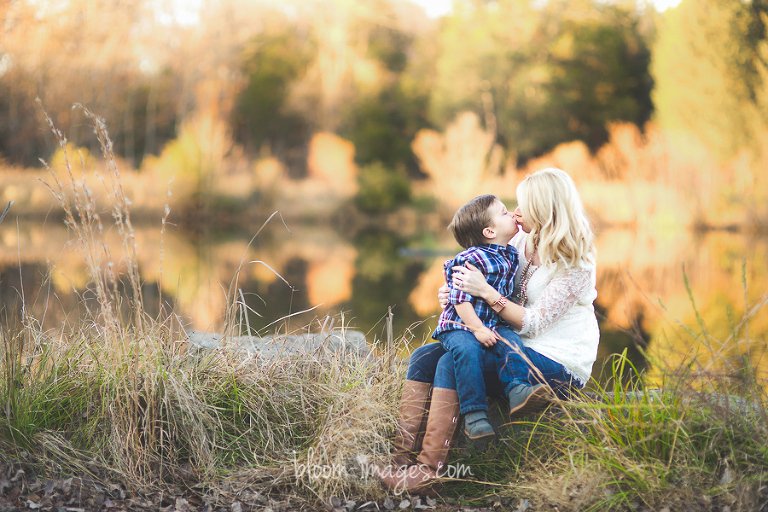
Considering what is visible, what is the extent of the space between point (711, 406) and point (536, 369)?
529 millimetres

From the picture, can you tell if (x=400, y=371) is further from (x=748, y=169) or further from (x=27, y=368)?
(x=748, y=169)

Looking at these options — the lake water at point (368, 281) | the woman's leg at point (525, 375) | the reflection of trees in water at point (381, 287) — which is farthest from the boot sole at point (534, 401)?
→ the reflection of trees in water at point (381, 287)

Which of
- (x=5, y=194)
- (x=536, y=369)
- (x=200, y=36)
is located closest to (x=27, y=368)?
(x=536, y=369)

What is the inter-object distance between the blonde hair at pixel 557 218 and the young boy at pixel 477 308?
0.44ft

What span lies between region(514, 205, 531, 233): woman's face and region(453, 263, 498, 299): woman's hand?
0.28 meters

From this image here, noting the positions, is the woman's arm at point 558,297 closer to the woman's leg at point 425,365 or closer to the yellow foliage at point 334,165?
the woman's leg at point 425,365

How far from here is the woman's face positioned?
2.54m

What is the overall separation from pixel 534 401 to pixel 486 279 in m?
0.50

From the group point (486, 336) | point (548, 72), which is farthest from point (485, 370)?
point (548, 72)

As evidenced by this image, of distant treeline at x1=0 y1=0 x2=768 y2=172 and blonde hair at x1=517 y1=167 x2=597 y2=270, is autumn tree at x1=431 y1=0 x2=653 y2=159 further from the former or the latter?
blonde hair at x1=517 y1=167 x2=597 y2=270

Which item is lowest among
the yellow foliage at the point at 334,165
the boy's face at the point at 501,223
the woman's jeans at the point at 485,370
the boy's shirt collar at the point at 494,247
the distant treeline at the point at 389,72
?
the yellow foliage at the point at 334,165

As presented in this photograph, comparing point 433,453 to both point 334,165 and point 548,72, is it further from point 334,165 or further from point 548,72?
point 548,72

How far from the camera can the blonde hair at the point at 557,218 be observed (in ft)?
7.88

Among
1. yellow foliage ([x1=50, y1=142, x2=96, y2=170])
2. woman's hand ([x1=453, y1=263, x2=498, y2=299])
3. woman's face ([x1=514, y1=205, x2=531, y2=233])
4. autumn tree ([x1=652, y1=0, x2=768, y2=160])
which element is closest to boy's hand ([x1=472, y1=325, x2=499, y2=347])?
woman's hand ([x1=453, y1=263, x2=498, y2=299])
